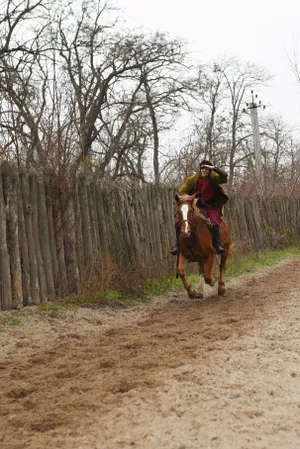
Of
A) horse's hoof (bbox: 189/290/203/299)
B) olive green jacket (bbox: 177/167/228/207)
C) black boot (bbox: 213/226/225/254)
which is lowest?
horse's hoof (bbox: 189/290/203/299)

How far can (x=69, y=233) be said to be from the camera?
873cm

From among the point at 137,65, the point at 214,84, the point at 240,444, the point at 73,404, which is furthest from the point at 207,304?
the point at 214,84

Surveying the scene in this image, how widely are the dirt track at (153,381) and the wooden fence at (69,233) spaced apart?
0.72 meters

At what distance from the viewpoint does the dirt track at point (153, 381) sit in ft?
10.5

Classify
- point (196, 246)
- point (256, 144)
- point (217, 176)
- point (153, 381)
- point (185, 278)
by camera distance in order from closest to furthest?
point (153, 381), point (185, 278), point (196, 246), point (217, 176), point (256, 144)

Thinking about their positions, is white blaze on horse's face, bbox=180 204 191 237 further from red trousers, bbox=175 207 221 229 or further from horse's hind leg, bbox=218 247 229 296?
horse's hind leg, bbox=218 247 229 296

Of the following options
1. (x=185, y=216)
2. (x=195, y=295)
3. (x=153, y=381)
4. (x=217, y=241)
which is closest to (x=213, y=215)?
(x=217, y=241)

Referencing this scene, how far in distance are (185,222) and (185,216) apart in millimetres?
136

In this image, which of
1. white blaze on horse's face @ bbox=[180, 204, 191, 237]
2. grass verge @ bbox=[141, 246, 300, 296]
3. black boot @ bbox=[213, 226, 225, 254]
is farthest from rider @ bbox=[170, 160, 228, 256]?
grass verge @ bbox=[141, 246, 300, 296]

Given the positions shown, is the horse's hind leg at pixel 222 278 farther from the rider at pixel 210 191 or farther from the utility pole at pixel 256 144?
the utility pole at pixel 256 144

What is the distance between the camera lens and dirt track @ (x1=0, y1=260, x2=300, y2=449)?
3.20m

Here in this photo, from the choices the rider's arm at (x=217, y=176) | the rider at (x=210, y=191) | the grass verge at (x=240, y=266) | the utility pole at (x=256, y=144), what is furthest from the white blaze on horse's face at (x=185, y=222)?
the utility pole at (x=256, y=144)

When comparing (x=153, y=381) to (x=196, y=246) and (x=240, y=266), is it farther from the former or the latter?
(x=240, y=266)

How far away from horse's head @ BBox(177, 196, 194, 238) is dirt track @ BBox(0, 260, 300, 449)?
1.53 meters
